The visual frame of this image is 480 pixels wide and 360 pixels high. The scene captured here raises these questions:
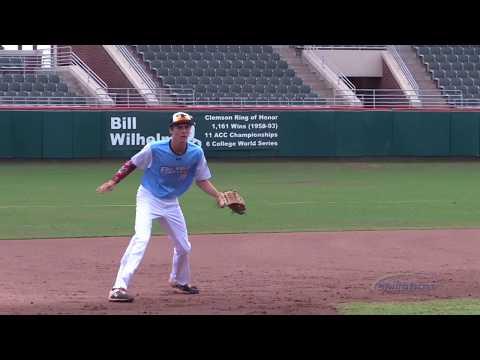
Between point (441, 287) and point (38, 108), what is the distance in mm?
20841

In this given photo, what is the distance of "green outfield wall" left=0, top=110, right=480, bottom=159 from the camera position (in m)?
29.5

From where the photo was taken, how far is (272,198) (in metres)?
21.7

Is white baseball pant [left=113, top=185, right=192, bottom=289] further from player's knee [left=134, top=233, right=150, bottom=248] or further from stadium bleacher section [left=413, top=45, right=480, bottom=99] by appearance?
stadium bleacher section [left=413, top=45, right=480, bottom=99]

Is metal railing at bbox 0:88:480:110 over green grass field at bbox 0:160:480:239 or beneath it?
over

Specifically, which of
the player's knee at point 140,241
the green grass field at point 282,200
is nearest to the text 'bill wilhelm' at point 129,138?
the green grass field at point 282,200

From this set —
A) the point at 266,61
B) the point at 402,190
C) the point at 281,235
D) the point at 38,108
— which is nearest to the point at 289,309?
the point at 281,235

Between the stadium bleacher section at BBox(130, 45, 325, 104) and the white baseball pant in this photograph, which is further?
the stadium bleacher section at BBox(130, 45, 325, 104)

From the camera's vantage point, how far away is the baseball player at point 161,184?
9.74m

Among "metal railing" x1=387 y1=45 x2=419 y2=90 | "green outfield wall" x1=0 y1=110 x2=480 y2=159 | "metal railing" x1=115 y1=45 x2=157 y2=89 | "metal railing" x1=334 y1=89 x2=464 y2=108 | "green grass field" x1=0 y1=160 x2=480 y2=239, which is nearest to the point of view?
"green grass field" x1=0 y1=160 x2=480 y2=239

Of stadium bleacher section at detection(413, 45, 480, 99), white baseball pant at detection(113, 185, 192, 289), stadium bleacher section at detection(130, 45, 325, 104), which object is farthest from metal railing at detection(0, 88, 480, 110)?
white baseball pant at detection(113, 185, 192, 289)

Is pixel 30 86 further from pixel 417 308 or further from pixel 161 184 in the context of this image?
pixel 417 308

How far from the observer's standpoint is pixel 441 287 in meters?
10.9

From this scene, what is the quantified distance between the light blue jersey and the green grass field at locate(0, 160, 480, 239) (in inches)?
224
